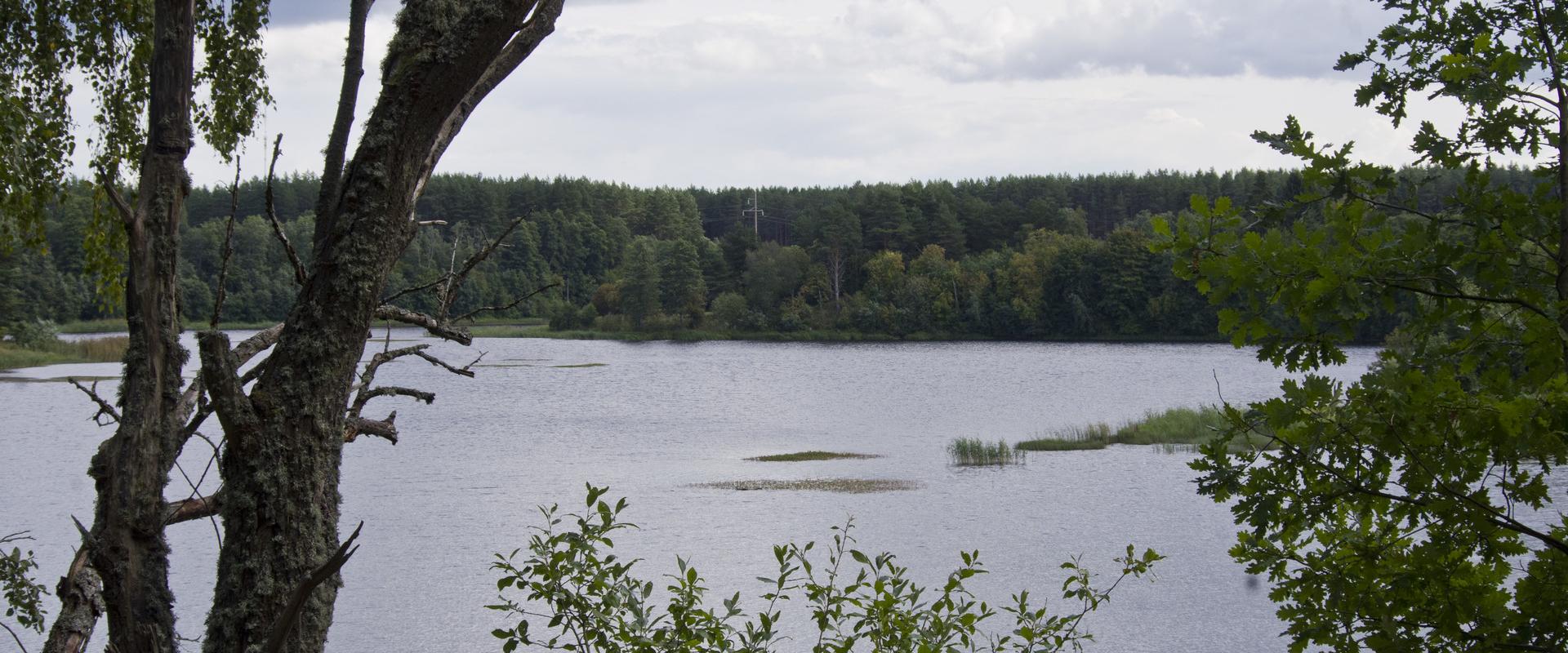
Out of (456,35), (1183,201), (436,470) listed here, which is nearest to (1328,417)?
(456,35)

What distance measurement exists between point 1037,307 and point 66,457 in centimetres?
5565

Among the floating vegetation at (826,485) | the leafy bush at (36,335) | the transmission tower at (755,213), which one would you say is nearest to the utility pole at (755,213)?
the transmission tower at (755,213)

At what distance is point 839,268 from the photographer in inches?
3108

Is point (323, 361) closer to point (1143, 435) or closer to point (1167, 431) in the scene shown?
point (1143, 435)

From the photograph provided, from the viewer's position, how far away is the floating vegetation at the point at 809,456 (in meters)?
25.2

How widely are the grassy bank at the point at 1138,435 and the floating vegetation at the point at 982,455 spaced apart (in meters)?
1.13

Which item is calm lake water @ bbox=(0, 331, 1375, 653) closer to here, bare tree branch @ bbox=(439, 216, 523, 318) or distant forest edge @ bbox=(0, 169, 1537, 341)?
bare tree branch @ bbox=(439, 216, 523, 318)

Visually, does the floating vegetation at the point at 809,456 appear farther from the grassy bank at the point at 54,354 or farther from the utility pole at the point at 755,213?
the utility pole at the point at 755,213

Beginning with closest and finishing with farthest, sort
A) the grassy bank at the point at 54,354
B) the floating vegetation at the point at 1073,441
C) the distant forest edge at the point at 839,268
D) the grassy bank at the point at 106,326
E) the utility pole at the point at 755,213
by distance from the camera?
the floating vegetation at the point at 1073,441
the grassy bank at the point at 54,354
the grassy bank at the point at 106,326
the distant forest edge at the point at 839,268
the utility pole at the point at 755,213

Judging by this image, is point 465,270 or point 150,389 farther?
point 465,270

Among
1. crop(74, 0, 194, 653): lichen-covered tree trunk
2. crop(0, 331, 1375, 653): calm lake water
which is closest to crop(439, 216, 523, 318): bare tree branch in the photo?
crop(74, 0, 194, 653): lichen-covered tree trunk

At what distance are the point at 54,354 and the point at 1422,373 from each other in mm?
58514

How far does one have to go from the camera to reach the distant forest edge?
6738 centimetres

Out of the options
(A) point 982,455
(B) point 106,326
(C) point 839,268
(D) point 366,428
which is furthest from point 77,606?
(B) point 106,326
